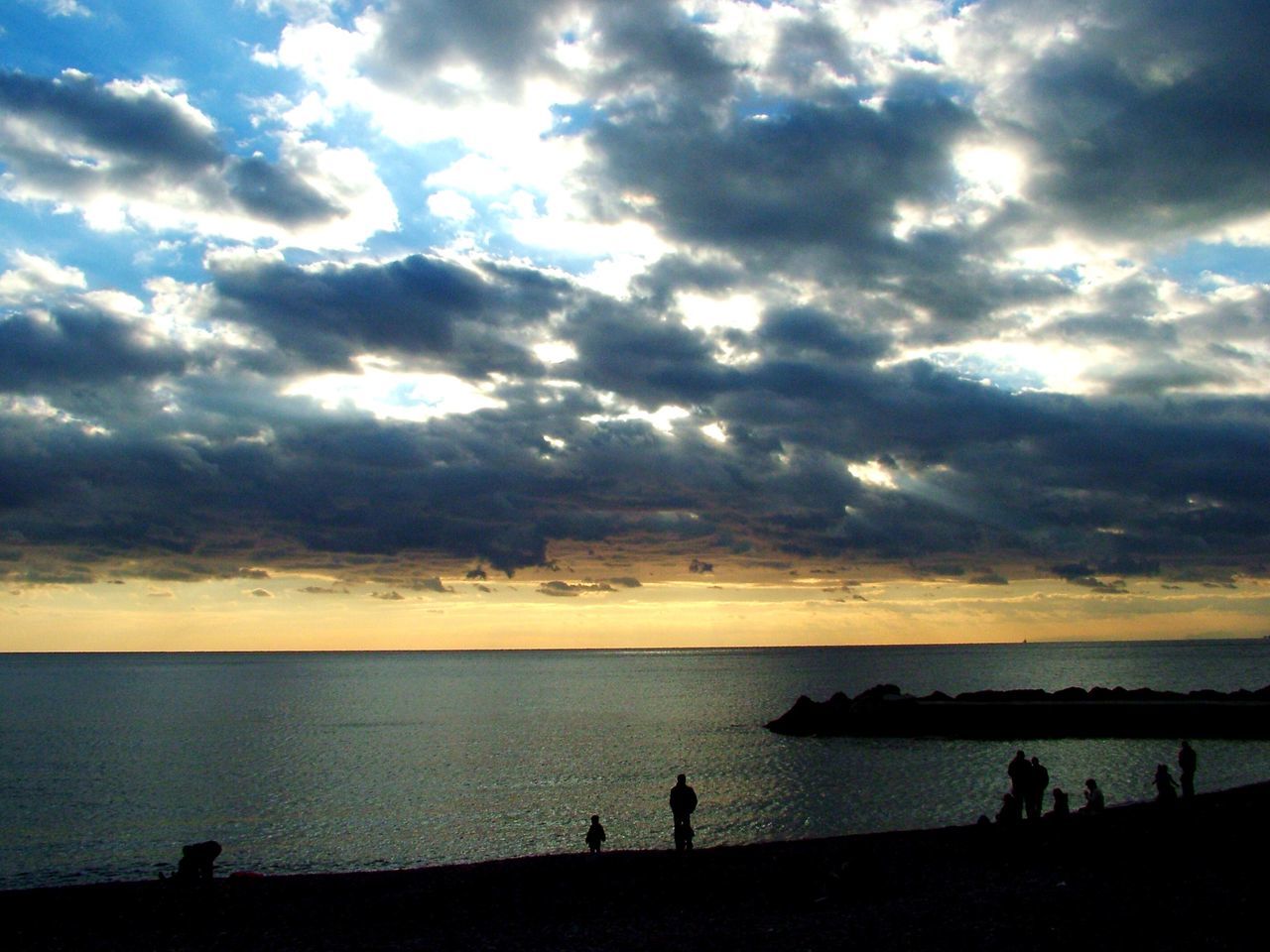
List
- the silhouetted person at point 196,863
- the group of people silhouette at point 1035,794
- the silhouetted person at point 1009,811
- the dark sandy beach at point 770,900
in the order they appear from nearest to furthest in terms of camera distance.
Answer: the dark sandy beach at point 770,900 → the silhouetted person at point 196,863 → the silhouetted person at point 1009,811 → the group of people silhouette at point 1035,794

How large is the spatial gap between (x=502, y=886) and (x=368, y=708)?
106864mm

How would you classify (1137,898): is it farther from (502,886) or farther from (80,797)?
(80,797)

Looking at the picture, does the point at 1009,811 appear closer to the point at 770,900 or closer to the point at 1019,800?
the point at 1019,800

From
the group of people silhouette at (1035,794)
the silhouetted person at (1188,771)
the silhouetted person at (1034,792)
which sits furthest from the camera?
the silhouetted person at (1188,771)

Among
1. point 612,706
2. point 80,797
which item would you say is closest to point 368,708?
point 612,706

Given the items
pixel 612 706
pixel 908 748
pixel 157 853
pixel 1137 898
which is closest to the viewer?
pixel 1137 898

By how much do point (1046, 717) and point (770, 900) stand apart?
6320cm

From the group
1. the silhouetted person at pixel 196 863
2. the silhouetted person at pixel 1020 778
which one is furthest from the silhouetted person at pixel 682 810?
the silhouetted person at pixel 196 863

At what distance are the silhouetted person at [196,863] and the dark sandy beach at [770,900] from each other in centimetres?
51

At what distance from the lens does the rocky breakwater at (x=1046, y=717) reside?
2660 inches

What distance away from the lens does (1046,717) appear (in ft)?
244

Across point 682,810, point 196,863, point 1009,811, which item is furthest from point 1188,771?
point 196,863

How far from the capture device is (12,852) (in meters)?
36.7

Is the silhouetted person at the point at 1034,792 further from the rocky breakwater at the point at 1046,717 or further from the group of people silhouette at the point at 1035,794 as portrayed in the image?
the rocky breakwater at the point at 1046,717
